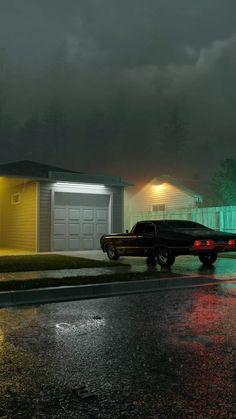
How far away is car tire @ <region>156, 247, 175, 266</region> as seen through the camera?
13.5 m

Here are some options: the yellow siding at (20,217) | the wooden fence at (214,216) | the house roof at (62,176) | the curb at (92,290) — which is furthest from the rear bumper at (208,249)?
the yellow siding at (20,217)

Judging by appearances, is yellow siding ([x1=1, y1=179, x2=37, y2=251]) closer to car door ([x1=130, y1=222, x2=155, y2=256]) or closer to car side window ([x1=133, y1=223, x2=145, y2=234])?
car side window ([x1=133, y1=223, x2=145, y2=234])

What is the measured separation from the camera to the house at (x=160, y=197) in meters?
34.6

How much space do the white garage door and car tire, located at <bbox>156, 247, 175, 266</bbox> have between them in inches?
357

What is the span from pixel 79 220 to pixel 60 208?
132 centimetres

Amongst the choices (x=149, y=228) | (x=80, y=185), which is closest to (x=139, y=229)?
(x=149, y=228)

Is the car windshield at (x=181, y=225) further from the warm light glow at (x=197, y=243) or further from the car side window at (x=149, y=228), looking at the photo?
the warm light glow at (x=197, y=243)

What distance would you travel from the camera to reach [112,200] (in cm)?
2383

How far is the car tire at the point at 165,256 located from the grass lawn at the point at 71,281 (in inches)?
91.3

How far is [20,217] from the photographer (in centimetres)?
2364

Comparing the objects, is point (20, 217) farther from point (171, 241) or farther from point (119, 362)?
point (119, 362)

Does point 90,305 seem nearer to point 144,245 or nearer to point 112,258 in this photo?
point 144,245

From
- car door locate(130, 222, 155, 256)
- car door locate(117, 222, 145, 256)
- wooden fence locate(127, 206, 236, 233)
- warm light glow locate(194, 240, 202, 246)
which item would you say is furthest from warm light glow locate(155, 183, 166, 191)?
warm light glow locate(194, 240, 202, 246)

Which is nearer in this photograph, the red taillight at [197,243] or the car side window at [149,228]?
the red taillight at [197,243]
